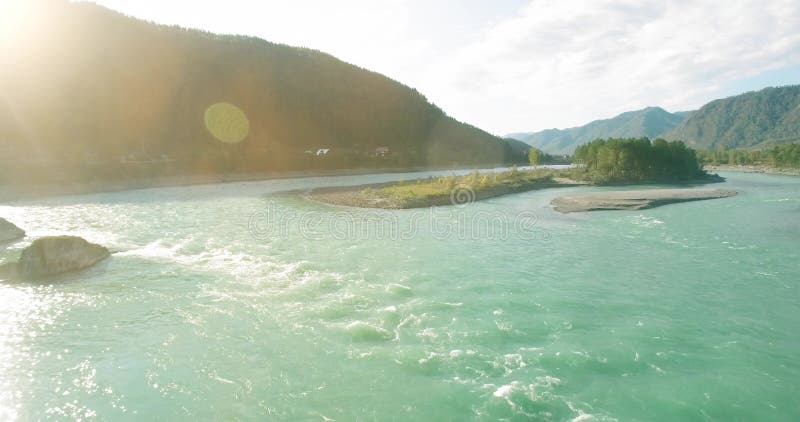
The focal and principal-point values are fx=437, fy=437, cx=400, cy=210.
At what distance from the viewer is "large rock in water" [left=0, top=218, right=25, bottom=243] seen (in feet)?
92.3

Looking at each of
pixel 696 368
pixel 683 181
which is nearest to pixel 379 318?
pixel 696 368

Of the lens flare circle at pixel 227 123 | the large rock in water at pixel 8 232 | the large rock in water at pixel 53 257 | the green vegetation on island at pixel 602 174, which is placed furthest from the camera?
the lens flare circle at pixel 227 123

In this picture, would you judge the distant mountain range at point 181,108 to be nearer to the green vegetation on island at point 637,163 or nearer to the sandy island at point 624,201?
the green vegetation on island at point 637,163

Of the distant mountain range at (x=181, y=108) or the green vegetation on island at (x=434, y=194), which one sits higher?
the distant mountain range at (x=181, y=108)

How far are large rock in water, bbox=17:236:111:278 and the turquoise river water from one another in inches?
48.8

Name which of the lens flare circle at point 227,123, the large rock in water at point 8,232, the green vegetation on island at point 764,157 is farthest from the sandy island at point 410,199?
the green vegetation on island at point 764,157

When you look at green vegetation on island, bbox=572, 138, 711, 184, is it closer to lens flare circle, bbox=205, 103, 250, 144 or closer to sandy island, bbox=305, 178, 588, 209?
sandy island, bbox=305, 178, 588, 209

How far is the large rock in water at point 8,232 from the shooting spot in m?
28.1

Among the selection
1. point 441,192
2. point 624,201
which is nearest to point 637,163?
point 624,201

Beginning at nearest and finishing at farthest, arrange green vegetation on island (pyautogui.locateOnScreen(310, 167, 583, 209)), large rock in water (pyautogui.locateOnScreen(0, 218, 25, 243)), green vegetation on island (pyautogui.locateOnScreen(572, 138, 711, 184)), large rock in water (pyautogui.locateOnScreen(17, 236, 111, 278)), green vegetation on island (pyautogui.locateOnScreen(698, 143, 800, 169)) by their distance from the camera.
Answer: large rock in water (pyautogui.locateOnScreen(17, 236, 111, 278)) → large rock in water (pyautogui.locateOnScreen(0, 218, 25, 243)) → green vegetation on island (pyautogui.locateOnScreen(310, 167, 583, 209)) → green vegetation on island (pyautogui.locateOnScreen(572, 138, 711, 184)) → green vegetation on island (pyautogui.locateOnScreen(698, 143, 800, 169))

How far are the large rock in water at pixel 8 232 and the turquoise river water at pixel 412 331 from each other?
5.25 meters

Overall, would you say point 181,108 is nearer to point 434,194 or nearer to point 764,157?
point 434,194

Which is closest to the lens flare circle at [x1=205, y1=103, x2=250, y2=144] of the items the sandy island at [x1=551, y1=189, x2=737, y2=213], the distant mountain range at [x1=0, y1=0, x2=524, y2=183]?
the distant mountain range at [x1=0, y1=0, x2=524, y2=183]

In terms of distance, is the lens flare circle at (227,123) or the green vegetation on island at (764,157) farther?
the lens flare circle at (227,123)
